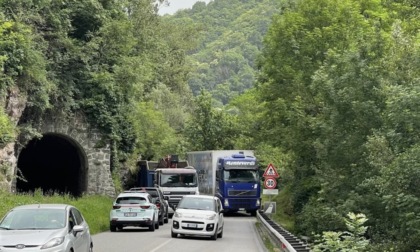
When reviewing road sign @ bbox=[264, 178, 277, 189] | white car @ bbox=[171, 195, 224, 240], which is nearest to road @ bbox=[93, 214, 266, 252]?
white car @ bbox=[171, 195, 224, 240]

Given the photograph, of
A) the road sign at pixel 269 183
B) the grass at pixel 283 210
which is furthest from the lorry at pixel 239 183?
the road sign at pixel 269 183

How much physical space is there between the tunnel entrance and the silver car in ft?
99.9

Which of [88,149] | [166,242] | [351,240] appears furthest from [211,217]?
[88,149]

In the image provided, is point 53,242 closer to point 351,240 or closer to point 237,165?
point 351,240

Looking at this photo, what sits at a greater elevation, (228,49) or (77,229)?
(228,49)

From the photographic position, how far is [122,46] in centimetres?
4341

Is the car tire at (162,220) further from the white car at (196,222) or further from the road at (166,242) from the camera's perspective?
the white car at (196,222)

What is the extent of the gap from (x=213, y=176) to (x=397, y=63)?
2645cm

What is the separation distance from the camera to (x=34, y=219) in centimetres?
1495

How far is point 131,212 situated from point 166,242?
206 inches

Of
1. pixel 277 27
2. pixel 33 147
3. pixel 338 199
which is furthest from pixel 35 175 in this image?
pixel 338 199

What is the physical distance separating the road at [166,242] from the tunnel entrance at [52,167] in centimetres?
1795

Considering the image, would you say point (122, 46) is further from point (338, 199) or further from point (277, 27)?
point (338, 199)

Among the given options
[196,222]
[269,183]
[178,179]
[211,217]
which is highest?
[178,179]
